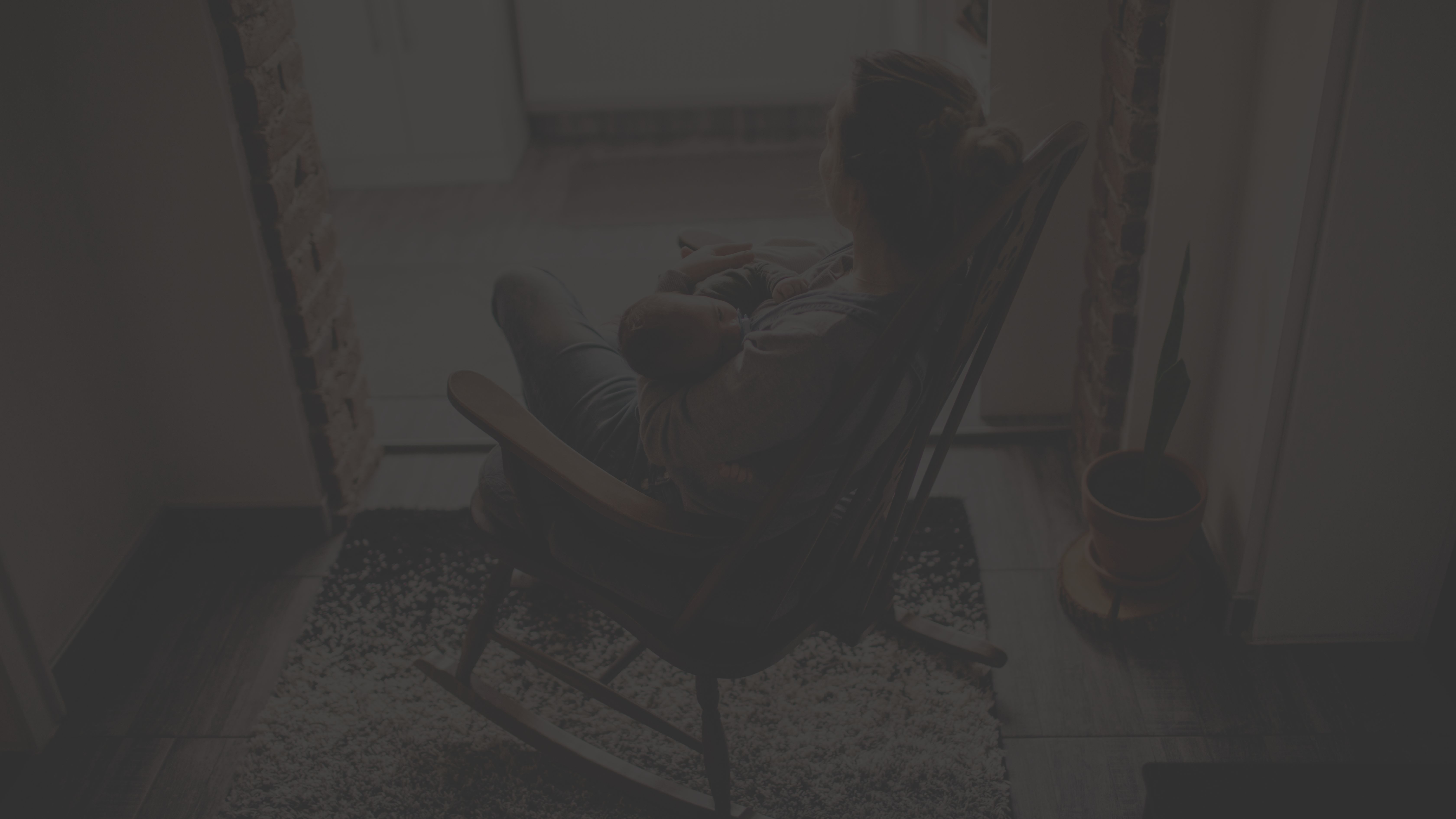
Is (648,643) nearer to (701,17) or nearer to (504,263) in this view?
(504,263)

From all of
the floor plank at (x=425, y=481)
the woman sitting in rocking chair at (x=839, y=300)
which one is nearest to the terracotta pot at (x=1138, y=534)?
the woman sitting in rocking chair at (x=839, y=300)

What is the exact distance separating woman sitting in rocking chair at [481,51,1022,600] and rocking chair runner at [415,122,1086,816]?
0.14ft

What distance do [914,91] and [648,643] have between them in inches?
28.3

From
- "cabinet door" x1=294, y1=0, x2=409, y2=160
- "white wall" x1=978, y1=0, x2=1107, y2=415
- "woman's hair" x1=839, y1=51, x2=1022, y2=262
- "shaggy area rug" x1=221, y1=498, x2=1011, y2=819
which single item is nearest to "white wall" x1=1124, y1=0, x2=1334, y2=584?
"white wall" x1=978, y1=0, x2=1107, y2=415

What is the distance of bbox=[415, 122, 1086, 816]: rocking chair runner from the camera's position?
1.11 m

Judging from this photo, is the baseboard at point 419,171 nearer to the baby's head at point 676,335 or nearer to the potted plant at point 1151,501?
the potted plant at point 1151,501

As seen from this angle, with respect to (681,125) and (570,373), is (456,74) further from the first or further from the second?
(570,373)

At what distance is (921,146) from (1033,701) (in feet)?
3.28

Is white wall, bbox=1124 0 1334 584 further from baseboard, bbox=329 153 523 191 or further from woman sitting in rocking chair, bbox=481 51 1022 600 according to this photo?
baseboard, bbox=329 153 523 191

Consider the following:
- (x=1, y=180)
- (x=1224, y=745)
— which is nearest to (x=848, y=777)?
(x=1224, y=745)

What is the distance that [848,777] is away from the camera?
1.60m

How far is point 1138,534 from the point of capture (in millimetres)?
1740

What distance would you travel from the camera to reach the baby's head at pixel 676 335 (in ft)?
3.98

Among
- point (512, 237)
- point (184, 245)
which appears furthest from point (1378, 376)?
point (512, 237)
